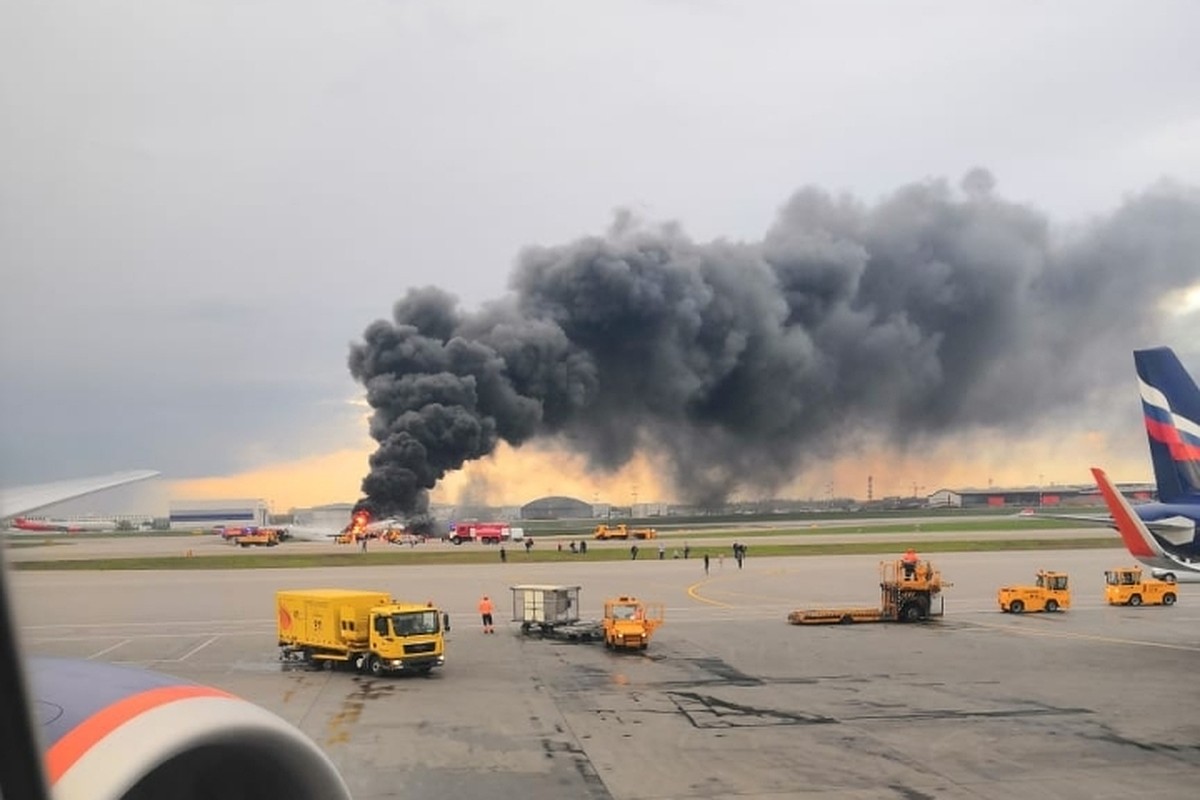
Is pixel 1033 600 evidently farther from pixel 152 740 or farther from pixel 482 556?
pixel 482 556

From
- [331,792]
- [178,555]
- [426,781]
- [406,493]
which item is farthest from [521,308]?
[331,792]

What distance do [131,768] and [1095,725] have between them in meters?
21.1

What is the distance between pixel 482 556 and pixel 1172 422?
5558cm

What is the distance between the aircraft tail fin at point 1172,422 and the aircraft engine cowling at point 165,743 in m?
31.0

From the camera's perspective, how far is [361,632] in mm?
29828

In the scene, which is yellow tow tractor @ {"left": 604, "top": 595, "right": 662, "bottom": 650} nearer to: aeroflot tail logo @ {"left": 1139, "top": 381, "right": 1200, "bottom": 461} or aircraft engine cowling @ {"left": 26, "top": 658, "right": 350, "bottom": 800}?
aeroflot tail logo @ {"left": 1139, "top": 381, "right": 1200, "bottom": 461}

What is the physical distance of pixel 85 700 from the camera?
4.91 meters

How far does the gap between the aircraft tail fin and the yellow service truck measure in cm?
Result: 2136

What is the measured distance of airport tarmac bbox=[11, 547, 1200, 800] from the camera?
17.0 meters

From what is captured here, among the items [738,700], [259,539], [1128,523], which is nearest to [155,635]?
[738,700]

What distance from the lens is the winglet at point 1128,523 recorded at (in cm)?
2642

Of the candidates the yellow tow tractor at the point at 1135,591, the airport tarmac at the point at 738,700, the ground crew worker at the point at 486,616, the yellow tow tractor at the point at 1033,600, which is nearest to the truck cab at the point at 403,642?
the airport tarmac at the point at 738,700

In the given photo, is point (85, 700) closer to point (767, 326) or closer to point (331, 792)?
point (331, 792)

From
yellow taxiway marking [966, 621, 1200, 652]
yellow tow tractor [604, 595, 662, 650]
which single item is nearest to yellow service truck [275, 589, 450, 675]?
yellow tow tractor [604, 595, 662, 650]
